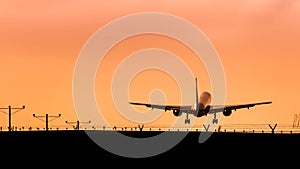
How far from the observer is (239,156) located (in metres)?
84.7

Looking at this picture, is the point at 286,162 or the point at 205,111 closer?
the point at 286,162

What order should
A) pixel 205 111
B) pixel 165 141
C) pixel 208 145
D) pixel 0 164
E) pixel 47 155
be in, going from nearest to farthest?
1. pixel 0 164
2. pixel 47 155
3. pixel 208 145
4. pixel 165 141
5. pixel 205 111

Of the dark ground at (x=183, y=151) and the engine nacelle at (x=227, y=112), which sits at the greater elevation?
the engine nacelle at (x=227, y=112)

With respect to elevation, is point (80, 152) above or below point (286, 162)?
above

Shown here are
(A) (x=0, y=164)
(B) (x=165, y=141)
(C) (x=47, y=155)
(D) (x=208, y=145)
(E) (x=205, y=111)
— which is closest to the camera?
(A) (x=0, y=164)

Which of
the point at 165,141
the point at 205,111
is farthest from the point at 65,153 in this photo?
the point at 205,111

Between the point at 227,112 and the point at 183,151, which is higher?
the point at 227,112

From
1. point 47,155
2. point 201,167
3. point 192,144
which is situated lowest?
point 201,167

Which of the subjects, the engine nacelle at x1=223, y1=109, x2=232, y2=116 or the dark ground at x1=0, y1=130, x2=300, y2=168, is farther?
the engine nacelle at x1=223, y1=109, x2=232, y2=116

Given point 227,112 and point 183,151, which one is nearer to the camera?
point 183,151

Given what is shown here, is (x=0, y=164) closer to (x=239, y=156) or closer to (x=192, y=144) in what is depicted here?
(x=239, y=156)

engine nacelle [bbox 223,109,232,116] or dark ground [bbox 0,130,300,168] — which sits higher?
engine nacelle [bbox 223,109,232,116]

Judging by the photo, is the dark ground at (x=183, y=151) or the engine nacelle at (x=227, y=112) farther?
the engine nacelle at (x=227, y=112)

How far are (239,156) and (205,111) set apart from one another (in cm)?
10900
